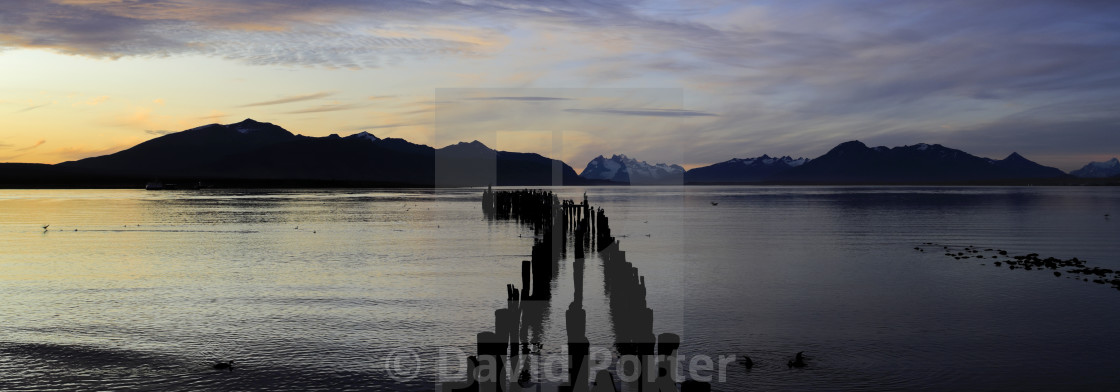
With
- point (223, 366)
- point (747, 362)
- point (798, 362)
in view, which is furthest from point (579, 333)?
point (223, 366)

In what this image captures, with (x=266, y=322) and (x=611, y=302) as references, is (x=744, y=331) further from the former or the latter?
(x=266, y=322)

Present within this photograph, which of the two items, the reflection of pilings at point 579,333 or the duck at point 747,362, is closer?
the reflection of pilings at point 579,333

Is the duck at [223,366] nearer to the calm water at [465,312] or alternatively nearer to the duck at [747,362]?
the calm water at [465,312]

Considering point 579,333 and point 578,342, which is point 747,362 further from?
point 578,342

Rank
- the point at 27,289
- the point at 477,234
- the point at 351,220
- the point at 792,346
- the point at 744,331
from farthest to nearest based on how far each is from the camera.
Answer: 1. the point at 351,220
2. the point at 477,234
3. the point at 27,289
4. the point at 744,331
5. the point at 792,346

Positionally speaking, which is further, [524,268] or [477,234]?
[477,234]

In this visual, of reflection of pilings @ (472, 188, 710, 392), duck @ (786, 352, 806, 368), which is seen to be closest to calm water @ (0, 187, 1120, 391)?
duck @ (786, 352, 806, 368)

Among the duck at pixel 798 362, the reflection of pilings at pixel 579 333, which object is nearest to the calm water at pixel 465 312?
the duck at pixel 798 362

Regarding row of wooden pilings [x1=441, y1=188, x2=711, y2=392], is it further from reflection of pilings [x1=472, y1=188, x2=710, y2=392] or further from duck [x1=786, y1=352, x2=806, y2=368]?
duck [x1=786, y1=352, x2=806, y2=368]

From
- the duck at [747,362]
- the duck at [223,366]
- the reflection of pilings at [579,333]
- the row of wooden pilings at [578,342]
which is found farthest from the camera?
the duck at [747,362]

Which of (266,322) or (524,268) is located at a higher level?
(524,268)

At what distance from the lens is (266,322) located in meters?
16.4

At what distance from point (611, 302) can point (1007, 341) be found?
8073mm

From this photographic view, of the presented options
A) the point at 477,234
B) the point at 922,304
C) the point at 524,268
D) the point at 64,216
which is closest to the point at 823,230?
the point at 477,234
